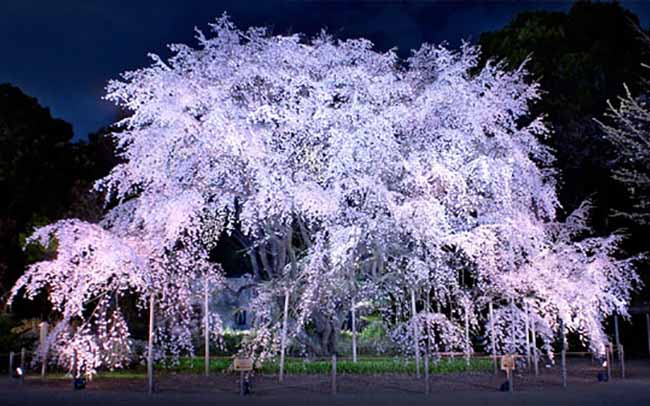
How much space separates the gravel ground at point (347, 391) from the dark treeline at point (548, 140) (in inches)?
328

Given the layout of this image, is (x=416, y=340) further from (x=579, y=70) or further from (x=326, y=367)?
(x=579, y=70)

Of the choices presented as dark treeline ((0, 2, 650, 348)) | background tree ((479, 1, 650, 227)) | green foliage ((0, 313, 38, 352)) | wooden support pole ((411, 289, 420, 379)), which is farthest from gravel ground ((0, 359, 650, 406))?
background tree ((479, 1, 650, 227))

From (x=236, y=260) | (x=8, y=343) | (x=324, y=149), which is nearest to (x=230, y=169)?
(x=324, y=149)

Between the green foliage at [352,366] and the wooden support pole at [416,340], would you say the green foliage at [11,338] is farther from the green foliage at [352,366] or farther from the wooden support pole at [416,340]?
the wooden support pole at [416,340]

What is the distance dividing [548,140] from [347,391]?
1774 cm

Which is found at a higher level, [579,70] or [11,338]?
[579,70]

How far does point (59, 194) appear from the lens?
3506 centimetres

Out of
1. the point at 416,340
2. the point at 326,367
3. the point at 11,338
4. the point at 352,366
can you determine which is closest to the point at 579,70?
the point at 416,340

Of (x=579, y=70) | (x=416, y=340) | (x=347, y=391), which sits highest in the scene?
(x=579, y=70)

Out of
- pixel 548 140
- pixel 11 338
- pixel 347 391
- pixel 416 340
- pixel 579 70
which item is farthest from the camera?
pixel 579 70

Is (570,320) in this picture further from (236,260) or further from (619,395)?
(236,260)

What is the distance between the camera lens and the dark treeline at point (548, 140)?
1176 inches

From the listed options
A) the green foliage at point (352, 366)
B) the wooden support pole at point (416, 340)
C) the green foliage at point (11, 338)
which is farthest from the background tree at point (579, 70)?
the green foliage at point (11, 338)

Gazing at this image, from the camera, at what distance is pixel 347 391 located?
17594 mm
